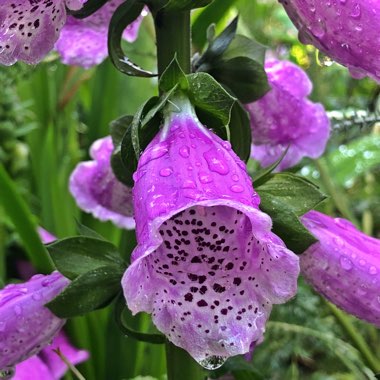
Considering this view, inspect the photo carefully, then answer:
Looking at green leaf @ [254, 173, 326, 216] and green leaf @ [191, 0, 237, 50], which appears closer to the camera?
green leaf @ [254, 173, 326, 216]

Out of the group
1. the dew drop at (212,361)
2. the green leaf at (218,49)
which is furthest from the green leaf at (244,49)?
the dew drop at (212,361)

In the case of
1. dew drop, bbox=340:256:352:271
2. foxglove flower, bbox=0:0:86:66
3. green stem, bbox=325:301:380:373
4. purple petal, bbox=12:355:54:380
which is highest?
foxglove flower, bbox=0:0:86:66

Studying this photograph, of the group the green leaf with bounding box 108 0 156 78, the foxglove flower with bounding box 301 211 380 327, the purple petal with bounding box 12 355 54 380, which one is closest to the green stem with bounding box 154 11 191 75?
the green leaf with bounding box 108 0 156 78

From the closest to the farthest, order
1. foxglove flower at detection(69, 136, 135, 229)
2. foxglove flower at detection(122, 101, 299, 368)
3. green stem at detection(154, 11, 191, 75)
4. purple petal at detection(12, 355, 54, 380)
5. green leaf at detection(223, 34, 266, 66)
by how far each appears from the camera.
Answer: foxglove flower at detection(122, 101, 299, 368)
green stem at detection(154, 11, 191, 75)
green leaf at detection(223, 34, 266, 66)
foxglove flower at detection(69, 136, 135, 229)
purple petal at detection(12, 355, 54, 380)

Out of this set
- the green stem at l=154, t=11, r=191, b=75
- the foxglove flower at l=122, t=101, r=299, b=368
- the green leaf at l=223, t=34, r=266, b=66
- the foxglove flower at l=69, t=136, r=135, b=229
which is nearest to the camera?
the foxglove flower at l=122, t=101, r=299, b=368

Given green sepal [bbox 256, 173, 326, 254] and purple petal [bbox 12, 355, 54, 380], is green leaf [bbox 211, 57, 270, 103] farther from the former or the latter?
purple petal [bbox 12, 355, 54, 380]

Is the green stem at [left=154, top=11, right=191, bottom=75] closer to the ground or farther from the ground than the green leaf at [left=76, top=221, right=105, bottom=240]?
farther from the ground

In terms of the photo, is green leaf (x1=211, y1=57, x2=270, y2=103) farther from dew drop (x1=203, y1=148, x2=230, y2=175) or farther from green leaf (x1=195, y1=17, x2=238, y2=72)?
dew drop (x1=203, y1=148, x2=230, y2=175)
